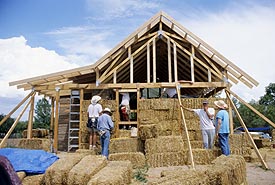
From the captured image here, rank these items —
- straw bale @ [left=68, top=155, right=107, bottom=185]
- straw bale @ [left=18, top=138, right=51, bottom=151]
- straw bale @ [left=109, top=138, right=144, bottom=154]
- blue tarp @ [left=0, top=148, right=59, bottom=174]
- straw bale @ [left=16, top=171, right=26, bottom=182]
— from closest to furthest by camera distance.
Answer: straw bale @ [left=68, top=155, right=107, bottom=185] → straw bale @ [left=16, top=171, right=26, bottom=182] → blue tarp @ [left=0, top=148, right=59, bottom=174] → straw bale @ [left=109, top=138, right=144, bottom=154] → straw bale @ [left=18, top=138, right=51, bottom=151]

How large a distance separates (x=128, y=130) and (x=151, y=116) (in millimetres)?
997

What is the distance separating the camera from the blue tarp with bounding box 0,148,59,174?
6634 mm

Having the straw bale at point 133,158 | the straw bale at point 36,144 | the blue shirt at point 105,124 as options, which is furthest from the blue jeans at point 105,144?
the straw bale at point 36,144

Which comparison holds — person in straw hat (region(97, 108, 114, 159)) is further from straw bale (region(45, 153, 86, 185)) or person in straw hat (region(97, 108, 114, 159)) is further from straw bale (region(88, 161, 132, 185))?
straw bale (region(45, 153, 86, 185))

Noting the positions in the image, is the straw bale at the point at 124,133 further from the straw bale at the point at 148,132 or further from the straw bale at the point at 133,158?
the straw bale at the point at 133,158

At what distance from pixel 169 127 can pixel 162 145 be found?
1947 millimetres

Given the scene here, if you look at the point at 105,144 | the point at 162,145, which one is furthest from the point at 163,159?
the point at 105,144

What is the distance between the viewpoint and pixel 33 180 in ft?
20.5

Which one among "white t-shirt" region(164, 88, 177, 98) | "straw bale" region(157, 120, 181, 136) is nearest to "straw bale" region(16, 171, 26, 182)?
"straw bale" region(157, 120, 181, 136)

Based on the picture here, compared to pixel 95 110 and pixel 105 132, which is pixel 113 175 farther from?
pixel 95 110

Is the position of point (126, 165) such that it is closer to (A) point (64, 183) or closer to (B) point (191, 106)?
(A) point (64, 183)

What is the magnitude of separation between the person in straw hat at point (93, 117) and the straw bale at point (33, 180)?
165 inches

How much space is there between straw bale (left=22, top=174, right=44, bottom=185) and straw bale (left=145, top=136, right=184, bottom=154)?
3.58m

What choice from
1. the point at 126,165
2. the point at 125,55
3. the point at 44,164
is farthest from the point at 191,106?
the point at 44,164
